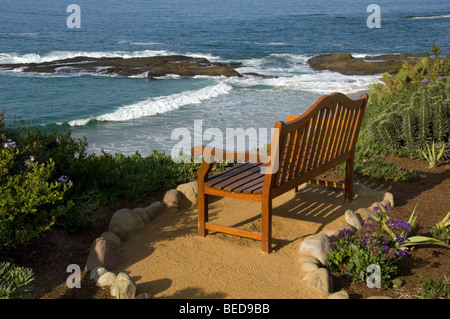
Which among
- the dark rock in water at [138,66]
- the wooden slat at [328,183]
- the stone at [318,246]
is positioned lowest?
the stone at [318,246]

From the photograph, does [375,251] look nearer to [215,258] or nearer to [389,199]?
[215,258]

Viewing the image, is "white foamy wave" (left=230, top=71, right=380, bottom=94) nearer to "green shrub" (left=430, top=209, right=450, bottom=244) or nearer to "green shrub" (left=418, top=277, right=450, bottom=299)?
"green shrub" (left=430, top=209, right=450, bottom=244)

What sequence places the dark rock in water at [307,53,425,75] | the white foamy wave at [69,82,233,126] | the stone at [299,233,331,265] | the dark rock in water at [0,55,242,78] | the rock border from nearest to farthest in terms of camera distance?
1. the rock border
2. the stone at [299,233,331,265]
3. the white foamy wave at [69,82,233,126]
4. the dark rock in water at [0,55,242,78]
5. the dark rock in water at [307,53,425,75]

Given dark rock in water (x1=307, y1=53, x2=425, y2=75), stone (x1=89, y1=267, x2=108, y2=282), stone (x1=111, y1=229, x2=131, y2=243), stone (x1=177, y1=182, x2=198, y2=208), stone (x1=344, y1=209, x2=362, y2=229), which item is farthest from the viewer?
dark rock in water (x1=307, y1=53, x2=425, y2=75)

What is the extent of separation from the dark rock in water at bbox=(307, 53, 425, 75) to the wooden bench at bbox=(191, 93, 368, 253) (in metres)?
22.6

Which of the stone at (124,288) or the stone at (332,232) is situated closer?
the stone at (124,288)

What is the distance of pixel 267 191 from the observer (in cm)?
492

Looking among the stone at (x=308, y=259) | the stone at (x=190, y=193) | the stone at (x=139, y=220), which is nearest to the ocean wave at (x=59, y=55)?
the stone at (x=190, y=193)

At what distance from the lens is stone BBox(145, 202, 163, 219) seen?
19.5 feet

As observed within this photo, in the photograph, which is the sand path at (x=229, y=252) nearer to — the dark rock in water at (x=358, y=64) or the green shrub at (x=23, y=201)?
the green shrub at (x=23, y=201)

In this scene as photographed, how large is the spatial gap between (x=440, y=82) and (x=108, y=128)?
982 cm

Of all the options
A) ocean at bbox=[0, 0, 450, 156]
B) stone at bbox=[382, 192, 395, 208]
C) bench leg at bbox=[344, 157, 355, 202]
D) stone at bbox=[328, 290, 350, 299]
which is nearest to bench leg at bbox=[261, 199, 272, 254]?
stone at bbox=[328, 290, 350, 299]

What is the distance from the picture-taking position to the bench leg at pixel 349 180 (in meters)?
6.38

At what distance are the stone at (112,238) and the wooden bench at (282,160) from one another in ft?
2.83
